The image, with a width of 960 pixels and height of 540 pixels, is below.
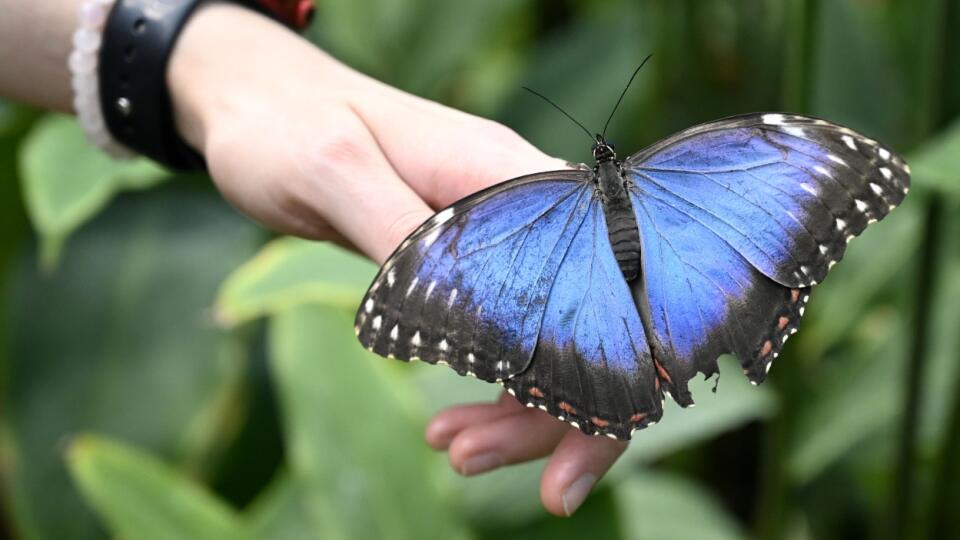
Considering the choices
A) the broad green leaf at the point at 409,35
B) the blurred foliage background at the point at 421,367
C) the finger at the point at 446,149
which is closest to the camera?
the finger at the point at 446,149

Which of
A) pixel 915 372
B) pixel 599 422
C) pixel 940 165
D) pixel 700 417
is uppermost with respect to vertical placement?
pixel 940 165

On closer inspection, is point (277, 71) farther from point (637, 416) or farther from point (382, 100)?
point (637, 416)

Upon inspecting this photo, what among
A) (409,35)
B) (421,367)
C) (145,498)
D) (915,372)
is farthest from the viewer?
(409,35)

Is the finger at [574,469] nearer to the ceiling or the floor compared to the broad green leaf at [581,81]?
nearer to the ceiling

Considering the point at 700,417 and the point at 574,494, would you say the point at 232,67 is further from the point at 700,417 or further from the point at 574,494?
the point at 700,417

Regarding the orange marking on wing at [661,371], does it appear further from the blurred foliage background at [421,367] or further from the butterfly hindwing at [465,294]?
the blurred foliage background at [421,367]

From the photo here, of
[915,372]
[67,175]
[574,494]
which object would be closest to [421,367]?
[67,175]

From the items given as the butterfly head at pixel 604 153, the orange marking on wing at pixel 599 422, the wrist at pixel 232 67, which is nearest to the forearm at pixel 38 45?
the wrist at pixel 232 67
